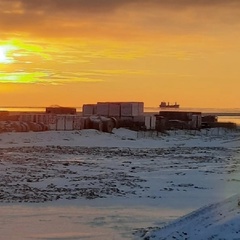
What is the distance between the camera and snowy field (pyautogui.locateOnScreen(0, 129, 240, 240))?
A: 987 centimetres

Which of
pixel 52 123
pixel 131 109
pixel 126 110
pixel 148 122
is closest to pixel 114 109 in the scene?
pixel 126 110

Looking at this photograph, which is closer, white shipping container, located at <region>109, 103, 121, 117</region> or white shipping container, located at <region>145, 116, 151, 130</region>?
white shipping container, located at <region>145, 116, 151, 130</region>

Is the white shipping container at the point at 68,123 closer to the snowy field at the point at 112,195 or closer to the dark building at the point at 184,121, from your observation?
the dark building at the point at 184,121

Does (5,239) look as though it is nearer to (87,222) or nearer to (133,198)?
(87,222)

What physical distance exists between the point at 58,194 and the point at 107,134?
100.0 feet

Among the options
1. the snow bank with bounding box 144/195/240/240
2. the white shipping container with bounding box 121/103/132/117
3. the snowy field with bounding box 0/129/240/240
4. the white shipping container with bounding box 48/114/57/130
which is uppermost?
the white shipping container with bounding box 121/103/132/117

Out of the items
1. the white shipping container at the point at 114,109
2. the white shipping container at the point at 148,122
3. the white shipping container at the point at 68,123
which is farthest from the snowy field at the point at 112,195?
the white shipping container at the point at 114,109

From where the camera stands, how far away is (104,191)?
1534 centimetres

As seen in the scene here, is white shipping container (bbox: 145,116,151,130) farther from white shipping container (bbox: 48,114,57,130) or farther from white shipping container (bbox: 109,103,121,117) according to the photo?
white shipping container (bbox: 48,114,57,130)

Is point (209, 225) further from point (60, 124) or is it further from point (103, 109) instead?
point (103, 109)

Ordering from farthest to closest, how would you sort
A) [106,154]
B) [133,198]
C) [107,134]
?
[107,134] → [106,154] → [133,198]

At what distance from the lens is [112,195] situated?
48.3ft

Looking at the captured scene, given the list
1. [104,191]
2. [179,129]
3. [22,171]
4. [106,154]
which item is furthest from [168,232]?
[179,129]

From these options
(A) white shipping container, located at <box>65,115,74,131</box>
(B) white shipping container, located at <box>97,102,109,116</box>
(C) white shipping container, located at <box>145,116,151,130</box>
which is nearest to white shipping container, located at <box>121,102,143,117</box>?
(B) white shipping container, located at <box>97,102,109,116</box>
